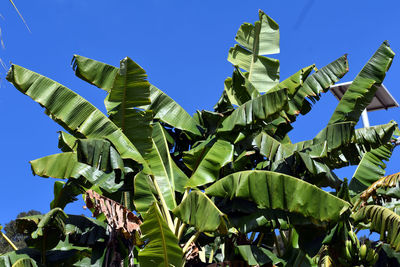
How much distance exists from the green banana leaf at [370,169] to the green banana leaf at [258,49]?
96.6 inches

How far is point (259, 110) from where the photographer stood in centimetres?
842

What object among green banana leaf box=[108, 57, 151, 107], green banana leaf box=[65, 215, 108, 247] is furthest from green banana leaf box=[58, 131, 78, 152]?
green banana leaf box=[65, 215, 108, 247]

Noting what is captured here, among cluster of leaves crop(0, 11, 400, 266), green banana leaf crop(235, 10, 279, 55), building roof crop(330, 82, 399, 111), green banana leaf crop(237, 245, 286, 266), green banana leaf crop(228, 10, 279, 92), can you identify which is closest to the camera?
cluster of leaves crop(0, 11, 400, 266)

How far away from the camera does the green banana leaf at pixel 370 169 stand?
9.73m

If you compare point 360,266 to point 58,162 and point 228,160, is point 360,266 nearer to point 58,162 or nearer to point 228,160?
point 228,160

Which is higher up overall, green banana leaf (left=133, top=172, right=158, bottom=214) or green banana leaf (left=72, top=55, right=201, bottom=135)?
green banana leaf (left=72, top=55, right=201, bottom=135)

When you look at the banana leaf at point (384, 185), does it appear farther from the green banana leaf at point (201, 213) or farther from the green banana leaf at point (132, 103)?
the green banana leaf at point (132, 103)

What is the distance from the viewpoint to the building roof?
12.1 meters

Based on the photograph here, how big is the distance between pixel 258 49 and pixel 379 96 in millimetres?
3808

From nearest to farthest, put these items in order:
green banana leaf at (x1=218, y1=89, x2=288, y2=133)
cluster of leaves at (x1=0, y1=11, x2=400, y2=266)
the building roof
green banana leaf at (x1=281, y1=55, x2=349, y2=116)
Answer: cluster of leaves at (x1=0, y1=11, x2=400, y2=266) → green banana leaf at (x1=218, y1=89, x2=288, y2=133) → green banana leaf at (x1=281, y1=55, x2=349, y2=116) → the building roof

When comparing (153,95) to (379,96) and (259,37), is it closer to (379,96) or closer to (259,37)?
(259,37)

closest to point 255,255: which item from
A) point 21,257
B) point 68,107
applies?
point 21,257

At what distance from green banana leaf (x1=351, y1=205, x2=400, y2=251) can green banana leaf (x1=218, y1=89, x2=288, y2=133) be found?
205 centimetres

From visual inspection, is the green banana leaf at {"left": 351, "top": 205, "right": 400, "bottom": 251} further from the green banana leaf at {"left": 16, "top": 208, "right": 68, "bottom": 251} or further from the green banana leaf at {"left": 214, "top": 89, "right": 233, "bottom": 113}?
the green banana leaf at {"left": 16, "top": 208, "right": 68, "bottom": 251}
